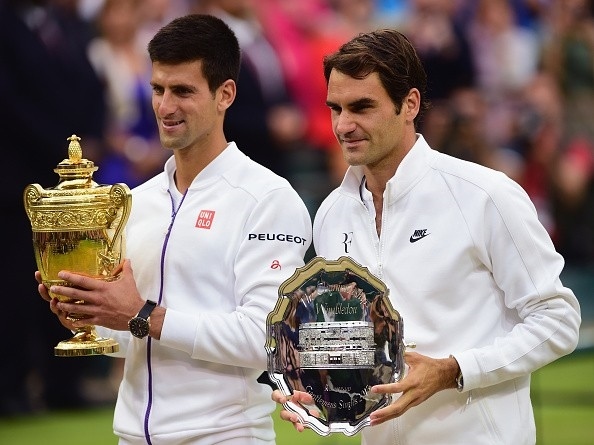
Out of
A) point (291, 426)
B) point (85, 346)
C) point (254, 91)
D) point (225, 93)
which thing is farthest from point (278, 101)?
point (85, 346)

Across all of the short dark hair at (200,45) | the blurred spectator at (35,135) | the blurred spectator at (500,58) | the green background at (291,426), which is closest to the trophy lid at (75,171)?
the short dark hair at (200,45)

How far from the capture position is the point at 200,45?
12.7ft

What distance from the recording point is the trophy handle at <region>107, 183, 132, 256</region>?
12.1 feet

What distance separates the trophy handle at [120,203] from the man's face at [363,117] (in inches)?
25.4

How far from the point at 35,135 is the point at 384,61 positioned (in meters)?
4.22

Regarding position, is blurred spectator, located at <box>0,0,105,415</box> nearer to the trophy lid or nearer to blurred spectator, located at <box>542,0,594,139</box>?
the trophy lid

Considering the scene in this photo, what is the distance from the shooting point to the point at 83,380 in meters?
7.81

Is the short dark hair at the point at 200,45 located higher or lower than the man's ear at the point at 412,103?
higher

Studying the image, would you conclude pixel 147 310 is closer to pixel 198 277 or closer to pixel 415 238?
pixel 198 277

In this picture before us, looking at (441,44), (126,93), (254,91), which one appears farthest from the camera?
(441,44)

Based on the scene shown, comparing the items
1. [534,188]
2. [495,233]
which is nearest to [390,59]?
[495,233]

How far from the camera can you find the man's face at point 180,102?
3855mm

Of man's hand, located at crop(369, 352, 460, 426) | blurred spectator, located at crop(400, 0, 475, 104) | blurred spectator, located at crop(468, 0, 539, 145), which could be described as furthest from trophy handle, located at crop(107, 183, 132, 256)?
blurred spectator, located at crop(468, 0, 539, 145)

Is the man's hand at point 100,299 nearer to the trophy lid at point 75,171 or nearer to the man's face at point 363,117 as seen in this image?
the trophy lid at point 75,171
